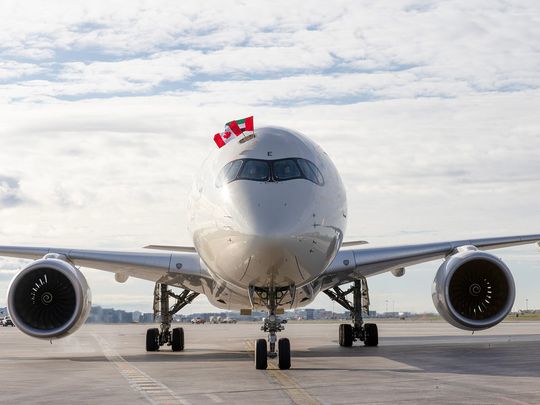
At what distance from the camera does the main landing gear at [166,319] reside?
22953 millimetres

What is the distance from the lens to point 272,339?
16.3 meters

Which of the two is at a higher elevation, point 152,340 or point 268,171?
point 268,171

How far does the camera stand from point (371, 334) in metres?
23.9

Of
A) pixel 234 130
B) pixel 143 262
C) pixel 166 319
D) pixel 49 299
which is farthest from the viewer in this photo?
pixel 166 319

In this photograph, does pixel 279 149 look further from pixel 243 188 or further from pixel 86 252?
pixel 86 252

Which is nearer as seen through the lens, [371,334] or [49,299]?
[49,299]

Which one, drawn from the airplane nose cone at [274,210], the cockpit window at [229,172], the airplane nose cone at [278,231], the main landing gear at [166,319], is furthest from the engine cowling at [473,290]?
the main landing gear at [166,319]

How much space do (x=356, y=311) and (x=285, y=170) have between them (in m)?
8.85

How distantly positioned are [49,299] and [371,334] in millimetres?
8707

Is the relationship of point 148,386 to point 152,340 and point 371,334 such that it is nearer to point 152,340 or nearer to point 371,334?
point 152,340

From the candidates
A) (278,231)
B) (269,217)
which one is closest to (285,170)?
(269,217)

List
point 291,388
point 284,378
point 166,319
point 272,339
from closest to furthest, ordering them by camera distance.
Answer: point 291,388, point 284,378, point 272,339, point 166,319

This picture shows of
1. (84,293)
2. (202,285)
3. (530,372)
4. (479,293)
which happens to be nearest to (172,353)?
(202,285)

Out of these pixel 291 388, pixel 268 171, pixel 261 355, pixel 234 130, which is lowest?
pixel 291 388
